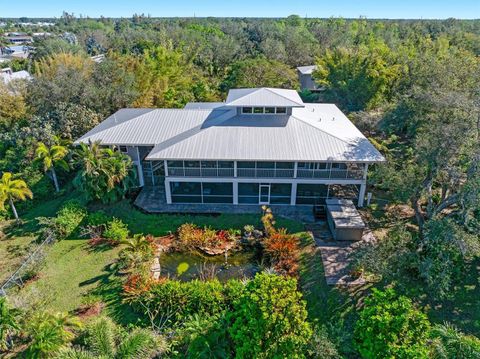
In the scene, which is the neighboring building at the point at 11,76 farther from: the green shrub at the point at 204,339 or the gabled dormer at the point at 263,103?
the green shrub at the point at 204,339

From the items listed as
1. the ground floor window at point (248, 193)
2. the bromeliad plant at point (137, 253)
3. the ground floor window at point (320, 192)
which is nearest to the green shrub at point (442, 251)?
the ground floor window at point (320, 192)

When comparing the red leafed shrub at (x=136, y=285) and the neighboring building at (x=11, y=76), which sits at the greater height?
the neighboring building at (x=11, y=76)

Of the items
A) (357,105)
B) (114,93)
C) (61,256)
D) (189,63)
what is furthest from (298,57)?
(61,256)

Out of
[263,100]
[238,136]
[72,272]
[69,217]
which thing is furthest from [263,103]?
[72,272]

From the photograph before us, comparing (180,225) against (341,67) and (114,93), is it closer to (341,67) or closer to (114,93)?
(114,93)

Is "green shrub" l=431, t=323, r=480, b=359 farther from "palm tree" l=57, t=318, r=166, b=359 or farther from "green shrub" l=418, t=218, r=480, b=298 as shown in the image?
"palm tree" l=57, t=318, r=166, b=359

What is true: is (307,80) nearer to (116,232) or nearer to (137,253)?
(116,232)

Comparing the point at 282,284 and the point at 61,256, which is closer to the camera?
the point at 282,284
